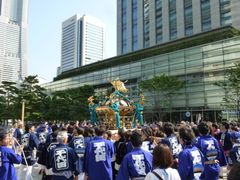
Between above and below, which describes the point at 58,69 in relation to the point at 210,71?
above

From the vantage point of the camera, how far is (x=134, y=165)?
4188 mm

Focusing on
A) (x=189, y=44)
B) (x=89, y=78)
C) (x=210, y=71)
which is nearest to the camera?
(x=210, y=71)

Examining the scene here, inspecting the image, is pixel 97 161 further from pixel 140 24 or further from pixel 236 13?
pixel 140 24

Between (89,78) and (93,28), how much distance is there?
8424 centimetres

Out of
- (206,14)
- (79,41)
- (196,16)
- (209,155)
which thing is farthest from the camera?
(79,41)

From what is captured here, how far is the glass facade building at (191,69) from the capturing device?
108 ft

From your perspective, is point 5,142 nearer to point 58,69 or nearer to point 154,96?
point 154,96

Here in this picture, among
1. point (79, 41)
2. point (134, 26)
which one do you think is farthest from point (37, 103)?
point (79, 41)

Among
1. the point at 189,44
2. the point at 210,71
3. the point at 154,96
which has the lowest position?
the point at 154,96

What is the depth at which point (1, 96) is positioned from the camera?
40.1 meters

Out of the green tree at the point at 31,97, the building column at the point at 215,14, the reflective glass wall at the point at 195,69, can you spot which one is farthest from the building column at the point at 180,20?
the green tree at the point at 31,97

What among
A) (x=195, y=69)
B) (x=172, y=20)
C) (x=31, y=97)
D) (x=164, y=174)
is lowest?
(x=164, y=174)

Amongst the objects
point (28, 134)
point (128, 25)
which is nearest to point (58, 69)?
point (128, 25)

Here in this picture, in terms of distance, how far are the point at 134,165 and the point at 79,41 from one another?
412 feet
